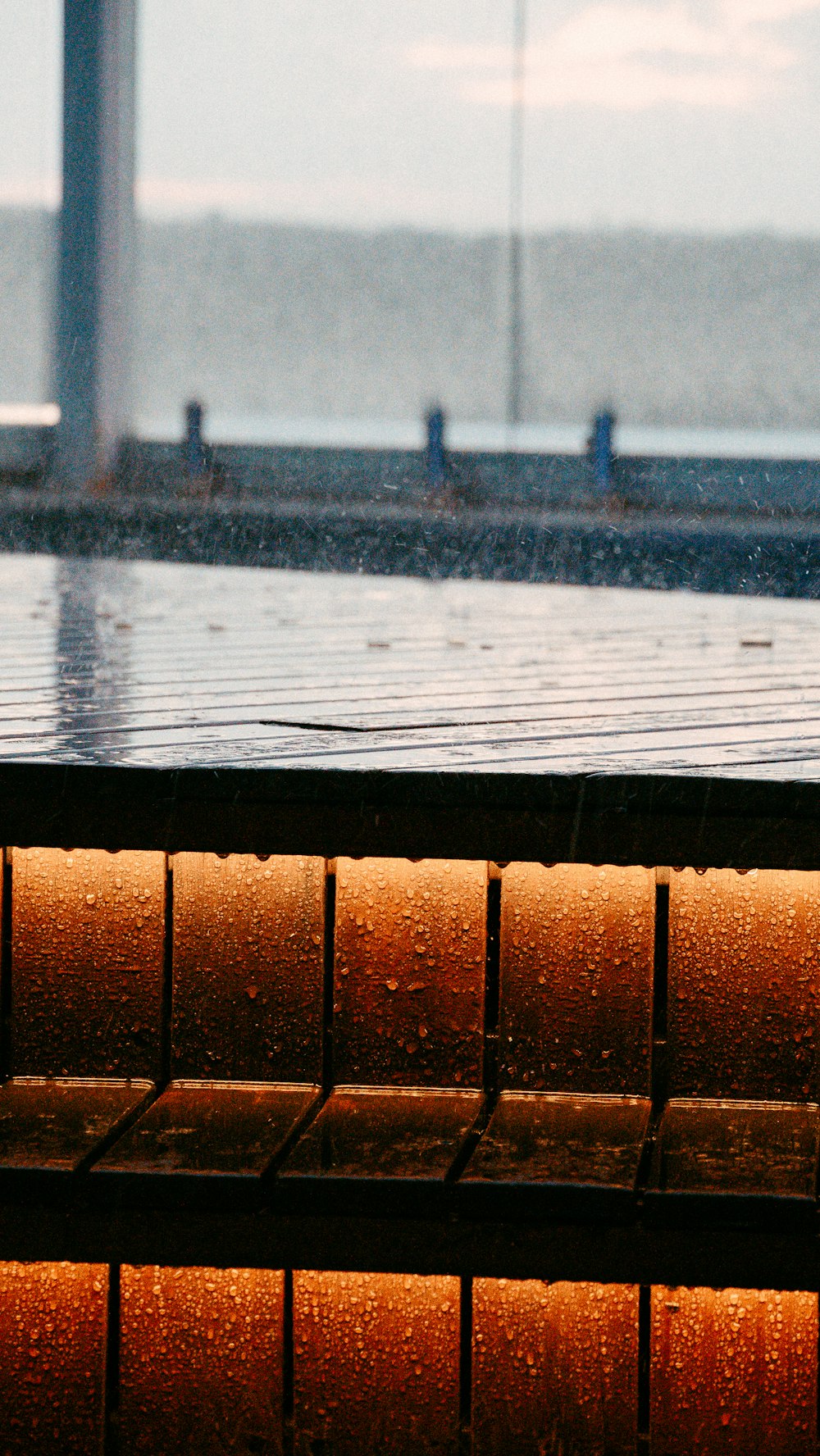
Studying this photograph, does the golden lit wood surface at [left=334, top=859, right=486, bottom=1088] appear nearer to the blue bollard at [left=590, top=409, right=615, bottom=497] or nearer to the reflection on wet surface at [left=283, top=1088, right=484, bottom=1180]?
the reflection on wet surface at [left=283, top=1088, right=484, bottom=1180]

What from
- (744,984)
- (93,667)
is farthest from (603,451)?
(744,984)

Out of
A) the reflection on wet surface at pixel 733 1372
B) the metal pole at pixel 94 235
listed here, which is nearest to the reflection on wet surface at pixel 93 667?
the reflection on wet surface at pixel 733 1372

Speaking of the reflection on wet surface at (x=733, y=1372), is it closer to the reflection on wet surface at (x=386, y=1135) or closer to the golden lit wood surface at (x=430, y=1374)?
the golden lit wood surface at (x=430, y=1374)

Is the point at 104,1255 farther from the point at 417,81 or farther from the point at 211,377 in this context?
the point at 211,377

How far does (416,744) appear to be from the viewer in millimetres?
1831

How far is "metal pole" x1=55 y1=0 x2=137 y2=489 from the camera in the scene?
10.4 m

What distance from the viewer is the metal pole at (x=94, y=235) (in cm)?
1044

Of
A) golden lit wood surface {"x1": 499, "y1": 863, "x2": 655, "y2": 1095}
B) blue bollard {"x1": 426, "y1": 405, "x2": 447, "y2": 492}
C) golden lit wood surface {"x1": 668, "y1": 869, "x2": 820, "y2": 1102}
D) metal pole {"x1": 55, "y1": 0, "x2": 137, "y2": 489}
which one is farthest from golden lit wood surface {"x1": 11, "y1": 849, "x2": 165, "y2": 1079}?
metal pole {"x1": 55, "y1": 0, "x2": 137, "y2": 489}

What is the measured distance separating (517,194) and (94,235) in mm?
3550

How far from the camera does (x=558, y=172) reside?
13039 mm

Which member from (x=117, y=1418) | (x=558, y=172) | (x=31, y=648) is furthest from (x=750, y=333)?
(x=117, y=1418)

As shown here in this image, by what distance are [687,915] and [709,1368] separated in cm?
45

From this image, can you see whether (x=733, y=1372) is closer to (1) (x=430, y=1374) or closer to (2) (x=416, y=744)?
(1) (x=430, y=1374)

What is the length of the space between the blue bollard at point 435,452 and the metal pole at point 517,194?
256 cm
